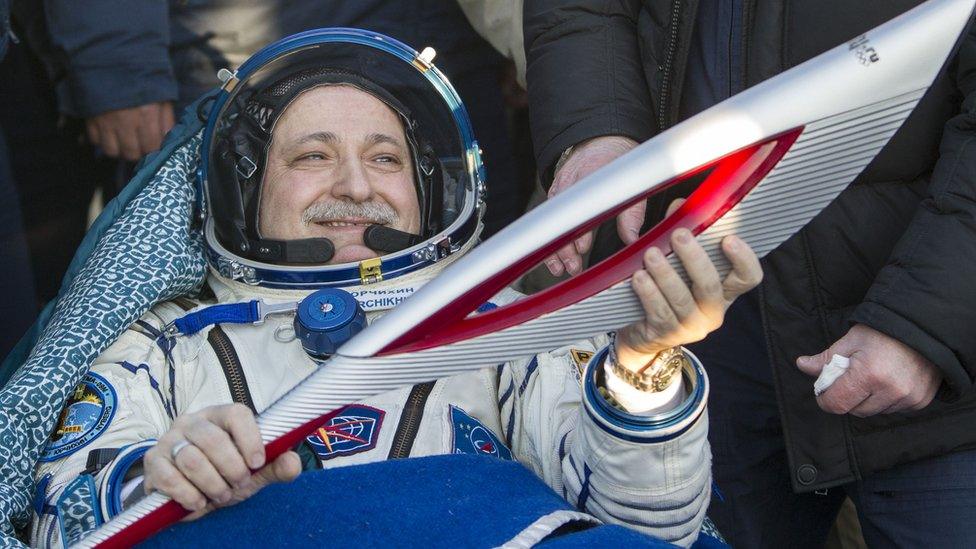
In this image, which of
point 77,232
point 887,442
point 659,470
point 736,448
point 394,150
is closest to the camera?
point 659,470

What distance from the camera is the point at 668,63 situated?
234 cm

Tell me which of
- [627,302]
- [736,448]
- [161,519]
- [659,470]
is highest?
[627,302]

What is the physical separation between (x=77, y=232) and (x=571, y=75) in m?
1.89

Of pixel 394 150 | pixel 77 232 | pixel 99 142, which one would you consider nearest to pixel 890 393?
pixel 394 150

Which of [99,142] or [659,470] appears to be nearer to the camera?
[659,470]

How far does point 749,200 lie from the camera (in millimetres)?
1653

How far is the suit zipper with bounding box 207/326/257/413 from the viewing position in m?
2.35

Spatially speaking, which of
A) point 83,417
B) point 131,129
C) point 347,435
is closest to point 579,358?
point 347,435

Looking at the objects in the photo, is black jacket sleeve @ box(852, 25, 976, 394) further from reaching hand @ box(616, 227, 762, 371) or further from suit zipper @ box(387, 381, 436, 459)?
suit zipper @ box(387, 381, 436, 459)

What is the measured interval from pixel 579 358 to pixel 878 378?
2.10 feet

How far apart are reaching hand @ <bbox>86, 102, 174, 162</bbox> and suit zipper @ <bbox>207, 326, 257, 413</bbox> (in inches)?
40.7

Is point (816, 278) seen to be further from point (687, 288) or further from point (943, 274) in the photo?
point (687, 288)

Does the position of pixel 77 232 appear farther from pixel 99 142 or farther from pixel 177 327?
pixel 177 327

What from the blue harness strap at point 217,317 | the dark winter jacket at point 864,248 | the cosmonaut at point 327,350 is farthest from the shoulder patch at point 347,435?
the dark winter jacket at point 864,248
